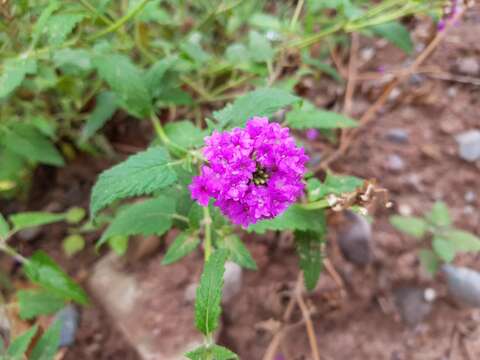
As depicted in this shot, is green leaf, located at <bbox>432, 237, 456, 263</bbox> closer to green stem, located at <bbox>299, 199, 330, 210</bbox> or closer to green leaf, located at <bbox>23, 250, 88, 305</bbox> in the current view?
green stem, located at <bbox>299, 199, 330, 210</bbox>

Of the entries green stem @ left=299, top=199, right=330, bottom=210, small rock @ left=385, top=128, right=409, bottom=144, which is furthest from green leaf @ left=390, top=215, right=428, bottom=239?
green stem @ left=299, top=199, right=330, bottom=210

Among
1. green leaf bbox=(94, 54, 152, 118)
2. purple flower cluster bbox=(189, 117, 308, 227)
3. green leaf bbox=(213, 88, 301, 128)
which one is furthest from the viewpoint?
green leaf bbox=(94, 54, 152, 118)

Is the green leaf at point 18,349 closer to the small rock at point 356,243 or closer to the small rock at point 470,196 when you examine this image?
the small rock at point 356,243

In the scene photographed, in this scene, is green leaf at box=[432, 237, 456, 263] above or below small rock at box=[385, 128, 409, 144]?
below

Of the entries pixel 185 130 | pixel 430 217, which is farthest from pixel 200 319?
pixel 430 217

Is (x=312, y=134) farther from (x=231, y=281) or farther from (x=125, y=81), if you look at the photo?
(x=125, y=81)

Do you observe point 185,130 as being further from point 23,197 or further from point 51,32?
point 23,197

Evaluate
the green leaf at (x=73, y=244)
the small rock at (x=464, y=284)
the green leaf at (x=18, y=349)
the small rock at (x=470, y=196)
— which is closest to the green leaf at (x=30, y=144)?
the green leaf at (x=73, y=244)
